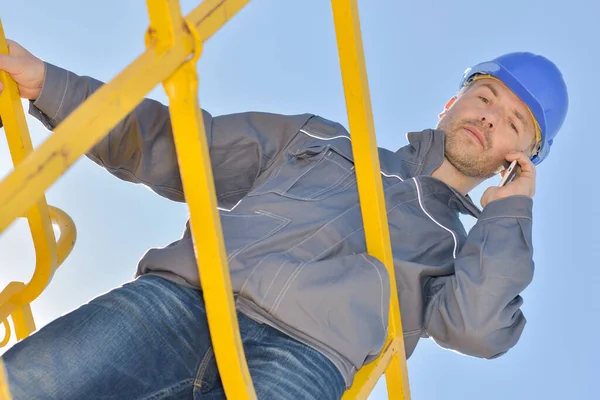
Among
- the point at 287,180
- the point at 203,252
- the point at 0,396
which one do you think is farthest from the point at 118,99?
the point at 287,180

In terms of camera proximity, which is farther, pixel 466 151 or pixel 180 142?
pixel 466 151

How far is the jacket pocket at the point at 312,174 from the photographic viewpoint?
81.7 inches

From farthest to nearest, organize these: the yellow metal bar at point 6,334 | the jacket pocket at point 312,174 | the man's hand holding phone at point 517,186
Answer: the man's hand holding phone at point 517,186
the jacket pocket at point 312,174
the yellow metal bar at point 6,334

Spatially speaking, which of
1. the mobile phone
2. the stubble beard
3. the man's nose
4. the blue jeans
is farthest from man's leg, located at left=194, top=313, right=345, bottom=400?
the man's nose

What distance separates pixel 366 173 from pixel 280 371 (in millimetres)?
494

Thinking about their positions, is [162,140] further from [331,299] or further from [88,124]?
[88,124]

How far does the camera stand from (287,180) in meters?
2.12

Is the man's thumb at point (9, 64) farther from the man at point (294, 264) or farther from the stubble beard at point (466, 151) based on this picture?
the stubble beard at point (466, 151)

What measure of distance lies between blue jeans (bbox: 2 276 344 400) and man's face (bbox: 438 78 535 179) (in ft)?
3.80

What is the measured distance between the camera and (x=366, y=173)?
1.78 meters

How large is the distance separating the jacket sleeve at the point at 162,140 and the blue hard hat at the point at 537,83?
0.86 metres

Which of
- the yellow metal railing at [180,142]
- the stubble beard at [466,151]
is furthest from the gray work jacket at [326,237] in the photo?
the yellow metal railing at [180,142]

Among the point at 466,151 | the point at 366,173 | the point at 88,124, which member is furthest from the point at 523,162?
the point at 88,124

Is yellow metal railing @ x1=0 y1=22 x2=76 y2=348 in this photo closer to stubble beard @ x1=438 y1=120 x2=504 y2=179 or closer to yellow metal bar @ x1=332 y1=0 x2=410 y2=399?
yellow metal bar @ x1=332 y1=0 x2=410 y2=399
